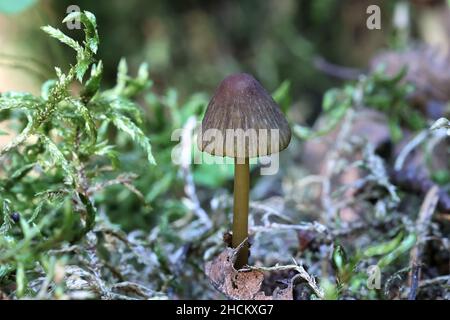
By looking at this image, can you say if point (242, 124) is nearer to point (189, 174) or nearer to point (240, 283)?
point (240, 283)

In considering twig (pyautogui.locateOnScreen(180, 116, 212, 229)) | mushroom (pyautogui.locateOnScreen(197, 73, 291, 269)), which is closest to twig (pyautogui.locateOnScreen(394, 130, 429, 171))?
twig (pyautogui.locateOnScreen(180, 116, 212, 229))

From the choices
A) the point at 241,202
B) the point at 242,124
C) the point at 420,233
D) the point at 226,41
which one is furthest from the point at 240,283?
the point at 226,41

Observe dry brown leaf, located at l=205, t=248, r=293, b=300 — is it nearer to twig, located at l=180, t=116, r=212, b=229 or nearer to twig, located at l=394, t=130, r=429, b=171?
twig, located at l=180, t=116, r=212, b=229

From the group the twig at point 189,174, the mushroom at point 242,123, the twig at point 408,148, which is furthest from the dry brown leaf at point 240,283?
the twig at point 408,148

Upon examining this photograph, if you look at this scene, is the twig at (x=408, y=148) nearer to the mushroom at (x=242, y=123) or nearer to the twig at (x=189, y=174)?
the twig at (x=189, y=174)

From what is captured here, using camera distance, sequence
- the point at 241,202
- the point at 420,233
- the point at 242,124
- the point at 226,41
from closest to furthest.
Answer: the point at 242,124, the point at 241,202, the point at 420,233, the point at 226,41
